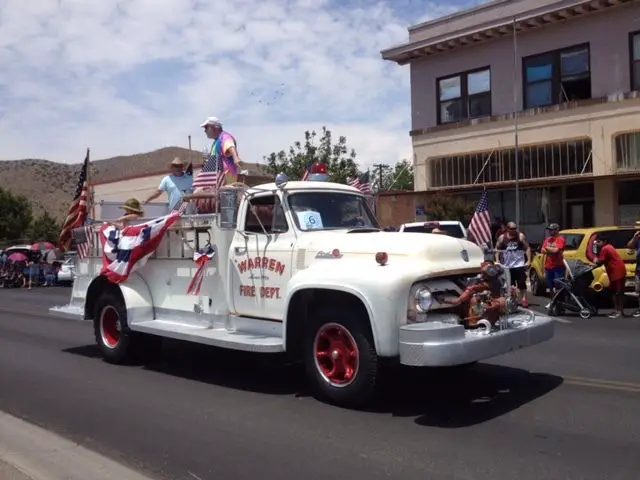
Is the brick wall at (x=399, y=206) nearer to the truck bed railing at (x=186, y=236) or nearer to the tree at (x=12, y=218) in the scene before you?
the truck bed railing at (x=186, y=236)

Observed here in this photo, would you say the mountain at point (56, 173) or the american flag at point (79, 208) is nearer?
the american flag at point (79, 208)

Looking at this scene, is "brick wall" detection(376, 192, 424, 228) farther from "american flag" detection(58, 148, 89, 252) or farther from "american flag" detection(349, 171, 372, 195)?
"american flag" detection(349, 171, 372, 195)

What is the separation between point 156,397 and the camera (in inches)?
299

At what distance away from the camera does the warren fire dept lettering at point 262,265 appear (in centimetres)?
751

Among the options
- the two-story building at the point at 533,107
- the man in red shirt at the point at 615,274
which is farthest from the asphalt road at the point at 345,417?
the two-story building at the point at 533,107

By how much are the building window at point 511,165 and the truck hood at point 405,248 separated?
53.2 ft

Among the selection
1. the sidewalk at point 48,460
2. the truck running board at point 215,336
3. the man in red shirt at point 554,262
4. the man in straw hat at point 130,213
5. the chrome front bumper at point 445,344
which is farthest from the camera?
the man in red shirt at point 554,262

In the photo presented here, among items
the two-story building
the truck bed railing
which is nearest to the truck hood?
the truck bed railing

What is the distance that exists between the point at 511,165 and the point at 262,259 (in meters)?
17.6

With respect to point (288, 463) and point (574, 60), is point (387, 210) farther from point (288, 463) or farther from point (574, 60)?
point (288, 463)

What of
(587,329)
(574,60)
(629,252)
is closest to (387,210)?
(574,60)

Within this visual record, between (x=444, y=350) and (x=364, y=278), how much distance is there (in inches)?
37.3

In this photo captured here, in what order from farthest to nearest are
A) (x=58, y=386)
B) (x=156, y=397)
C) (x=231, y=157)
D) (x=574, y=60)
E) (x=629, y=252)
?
1. (x=574, y=60)
2. (x=629, y=252)
3. (x=231, y=157)
4. (x=58, y=386)
5. (x=156, y=397)

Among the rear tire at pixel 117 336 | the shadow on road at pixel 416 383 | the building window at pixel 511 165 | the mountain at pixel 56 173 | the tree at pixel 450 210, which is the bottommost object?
the shadow on road at pixel 416 383
